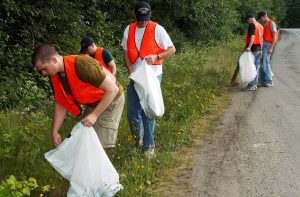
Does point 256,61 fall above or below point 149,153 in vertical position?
above

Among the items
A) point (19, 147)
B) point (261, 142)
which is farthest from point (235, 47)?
point (19, 147)

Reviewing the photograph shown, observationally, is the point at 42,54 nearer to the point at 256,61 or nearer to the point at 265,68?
the point at 256,61

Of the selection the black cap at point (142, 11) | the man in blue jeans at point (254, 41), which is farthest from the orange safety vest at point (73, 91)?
the man in blue jeans at point (254, 41)

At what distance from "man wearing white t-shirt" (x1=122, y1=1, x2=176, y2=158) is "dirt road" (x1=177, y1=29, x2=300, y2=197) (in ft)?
2.37

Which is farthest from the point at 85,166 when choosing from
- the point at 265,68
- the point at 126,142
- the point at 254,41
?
the point at 265,68

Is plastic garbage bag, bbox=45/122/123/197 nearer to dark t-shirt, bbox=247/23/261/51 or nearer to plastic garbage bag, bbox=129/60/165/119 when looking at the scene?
plastic garbage bag, bbox=129/60/165/119

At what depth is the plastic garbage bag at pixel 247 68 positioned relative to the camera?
9391 millimetres

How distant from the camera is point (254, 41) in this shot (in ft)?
31.8

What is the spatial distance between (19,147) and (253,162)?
273cm

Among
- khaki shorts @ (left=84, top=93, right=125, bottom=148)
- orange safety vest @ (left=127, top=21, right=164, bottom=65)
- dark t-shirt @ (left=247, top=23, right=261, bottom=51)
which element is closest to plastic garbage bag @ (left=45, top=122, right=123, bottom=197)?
khaki shorts @ (left=84, top=93, right=125, bottom=148)

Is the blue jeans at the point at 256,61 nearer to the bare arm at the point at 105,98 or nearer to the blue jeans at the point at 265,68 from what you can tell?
the blue jeans at the point at 265,68

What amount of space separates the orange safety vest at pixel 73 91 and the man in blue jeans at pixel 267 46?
6.93 metres

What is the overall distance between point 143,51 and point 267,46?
589 cm

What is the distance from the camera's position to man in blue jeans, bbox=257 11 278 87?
10.1 meters
